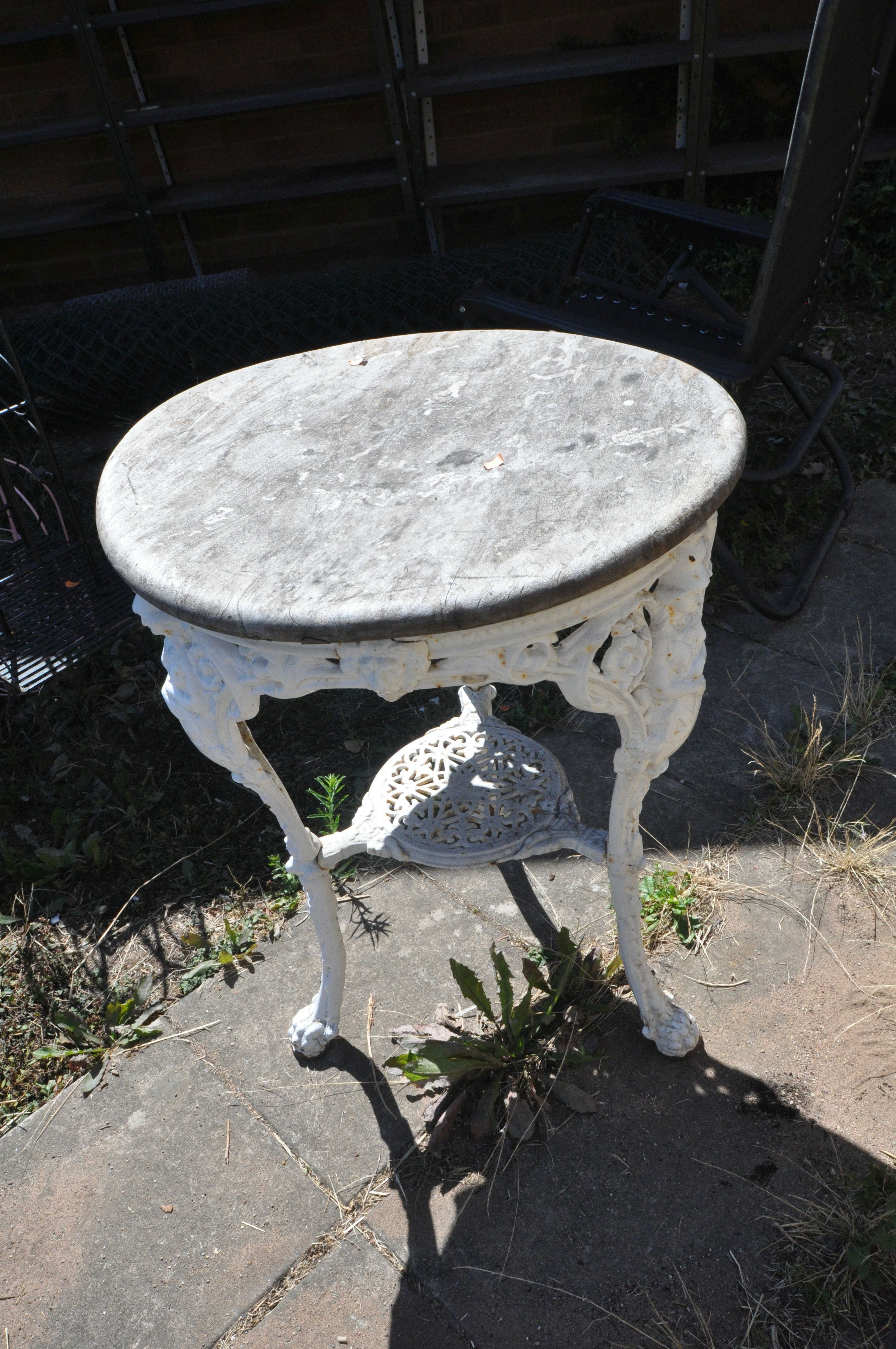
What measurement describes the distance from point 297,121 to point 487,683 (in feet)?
15.7

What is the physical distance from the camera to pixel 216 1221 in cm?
176

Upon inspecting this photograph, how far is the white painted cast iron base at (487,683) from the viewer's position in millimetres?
1288

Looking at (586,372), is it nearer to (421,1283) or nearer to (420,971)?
(420,971)

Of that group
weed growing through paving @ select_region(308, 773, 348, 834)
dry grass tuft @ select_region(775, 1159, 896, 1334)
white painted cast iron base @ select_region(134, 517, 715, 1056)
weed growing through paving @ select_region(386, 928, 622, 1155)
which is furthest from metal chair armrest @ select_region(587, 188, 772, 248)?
dry grass tuft @ select_region(775, 1159, 896, 1334)

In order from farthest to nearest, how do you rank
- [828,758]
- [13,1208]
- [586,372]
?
1. [828,758]
2. [13,1208]
3. [586,372]

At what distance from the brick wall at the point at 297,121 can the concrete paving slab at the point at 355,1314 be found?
505 centimetres

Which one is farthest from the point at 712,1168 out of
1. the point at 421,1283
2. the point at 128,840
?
the point at 128,840

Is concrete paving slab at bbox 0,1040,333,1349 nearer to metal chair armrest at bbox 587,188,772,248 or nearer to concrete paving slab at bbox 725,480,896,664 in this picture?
concrete paving slab at bbox 725,480,896,664

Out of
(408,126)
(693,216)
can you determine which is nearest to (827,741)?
(693,216)

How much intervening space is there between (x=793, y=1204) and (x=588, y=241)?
388 cm

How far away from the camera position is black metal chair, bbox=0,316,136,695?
285cm

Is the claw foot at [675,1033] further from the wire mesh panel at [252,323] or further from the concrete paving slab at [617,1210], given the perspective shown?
the wire mesh panel at [252,323]

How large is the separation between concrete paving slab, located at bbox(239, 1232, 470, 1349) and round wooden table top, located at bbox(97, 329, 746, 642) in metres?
→ 1.14

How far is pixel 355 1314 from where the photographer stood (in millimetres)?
1605
